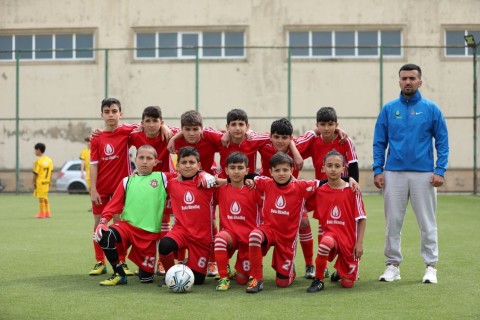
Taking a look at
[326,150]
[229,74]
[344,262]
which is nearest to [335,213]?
[344,262]

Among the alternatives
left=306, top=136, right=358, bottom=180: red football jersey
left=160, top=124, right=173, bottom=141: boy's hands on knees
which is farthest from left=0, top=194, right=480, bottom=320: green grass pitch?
A: left=160, top=124, right=173, bottom=141: boy's hands on knees

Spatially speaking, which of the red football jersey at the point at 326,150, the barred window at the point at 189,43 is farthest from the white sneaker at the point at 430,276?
the barred window at the point at 189,43

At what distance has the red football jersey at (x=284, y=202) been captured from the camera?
289 inches

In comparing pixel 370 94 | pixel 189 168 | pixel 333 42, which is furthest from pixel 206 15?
pixel 189 168

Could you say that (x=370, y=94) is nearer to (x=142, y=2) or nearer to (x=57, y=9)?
(x=142, y=2)

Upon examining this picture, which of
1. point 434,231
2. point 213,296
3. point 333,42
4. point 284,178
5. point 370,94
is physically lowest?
point 213,296

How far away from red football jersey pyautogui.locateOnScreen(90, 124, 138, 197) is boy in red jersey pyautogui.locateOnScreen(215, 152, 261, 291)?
1284 millimetres

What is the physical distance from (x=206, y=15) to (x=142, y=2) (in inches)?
87.3

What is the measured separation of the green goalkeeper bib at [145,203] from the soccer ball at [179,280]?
2.75 feet

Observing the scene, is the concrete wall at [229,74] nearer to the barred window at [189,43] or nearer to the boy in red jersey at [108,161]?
the barred window at [189,43]

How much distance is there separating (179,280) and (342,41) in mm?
21698

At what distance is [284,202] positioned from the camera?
7.34 metres

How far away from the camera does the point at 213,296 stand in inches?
263

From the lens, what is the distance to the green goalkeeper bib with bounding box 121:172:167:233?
25.0ft
